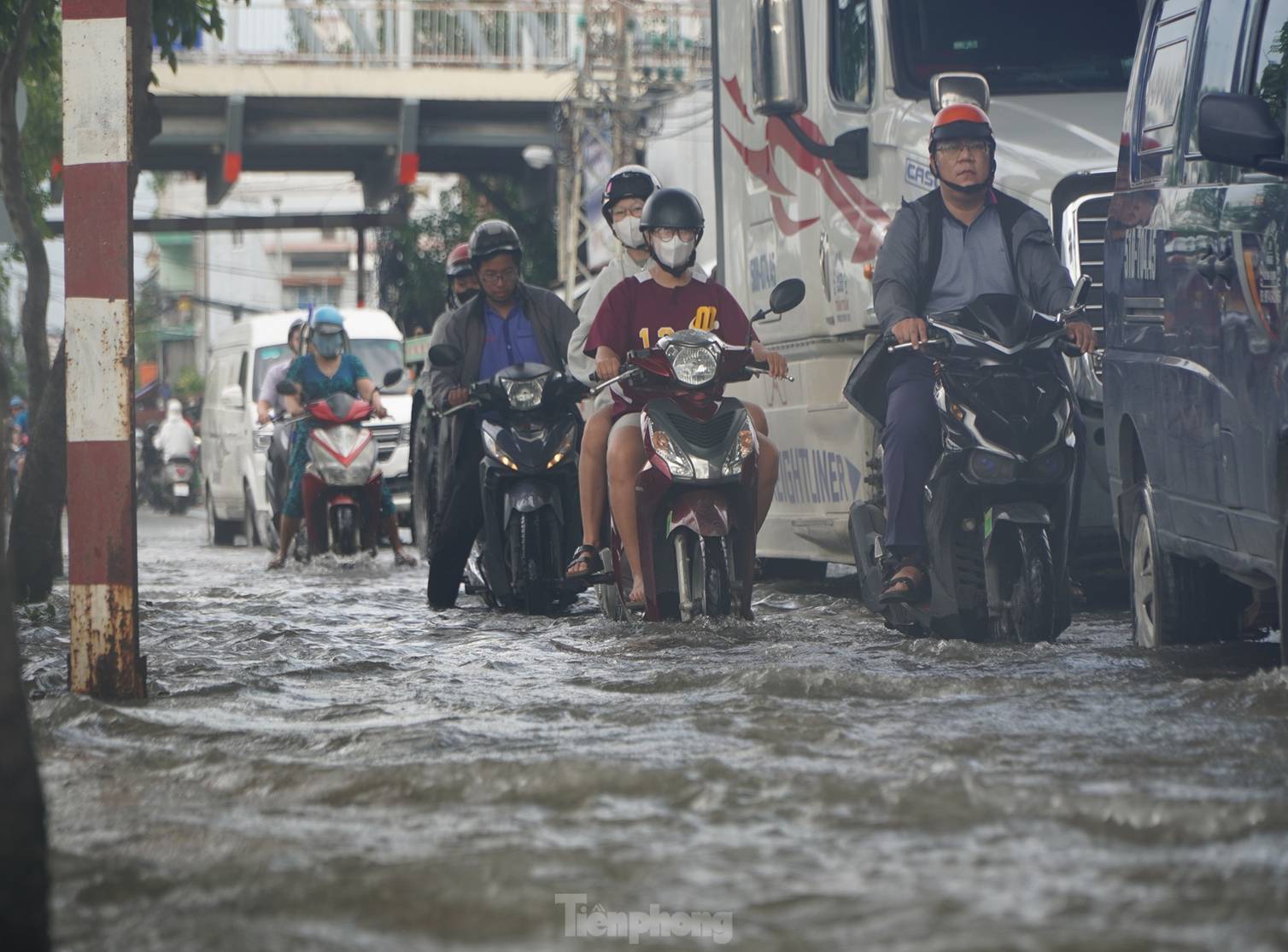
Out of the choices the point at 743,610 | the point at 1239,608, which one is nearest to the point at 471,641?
the point at 743,610

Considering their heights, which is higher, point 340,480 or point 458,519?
point 340,480

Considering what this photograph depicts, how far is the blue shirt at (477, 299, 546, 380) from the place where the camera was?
10625mm

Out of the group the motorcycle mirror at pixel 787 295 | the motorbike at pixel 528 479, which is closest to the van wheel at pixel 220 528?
the motorbike at pixel 528 479

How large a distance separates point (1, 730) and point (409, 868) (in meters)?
0.91

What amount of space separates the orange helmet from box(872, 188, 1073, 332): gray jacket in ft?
0.83

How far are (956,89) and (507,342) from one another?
2.69 metres

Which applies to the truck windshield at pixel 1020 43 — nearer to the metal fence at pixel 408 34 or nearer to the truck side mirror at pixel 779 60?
the truck side mirror at pixel 779 60

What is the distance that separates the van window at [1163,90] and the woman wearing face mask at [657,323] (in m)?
1.80

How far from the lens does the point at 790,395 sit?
1073cm

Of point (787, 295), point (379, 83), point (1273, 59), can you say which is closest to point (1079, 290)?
point (787, 295)

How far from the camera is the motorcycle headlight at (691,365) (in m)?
8.33

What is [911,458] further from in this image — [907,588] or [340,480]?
[340,480]

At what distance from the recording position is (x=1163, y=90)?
722 cm

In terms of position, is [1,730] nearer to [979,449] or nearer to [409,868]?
[409,868]
